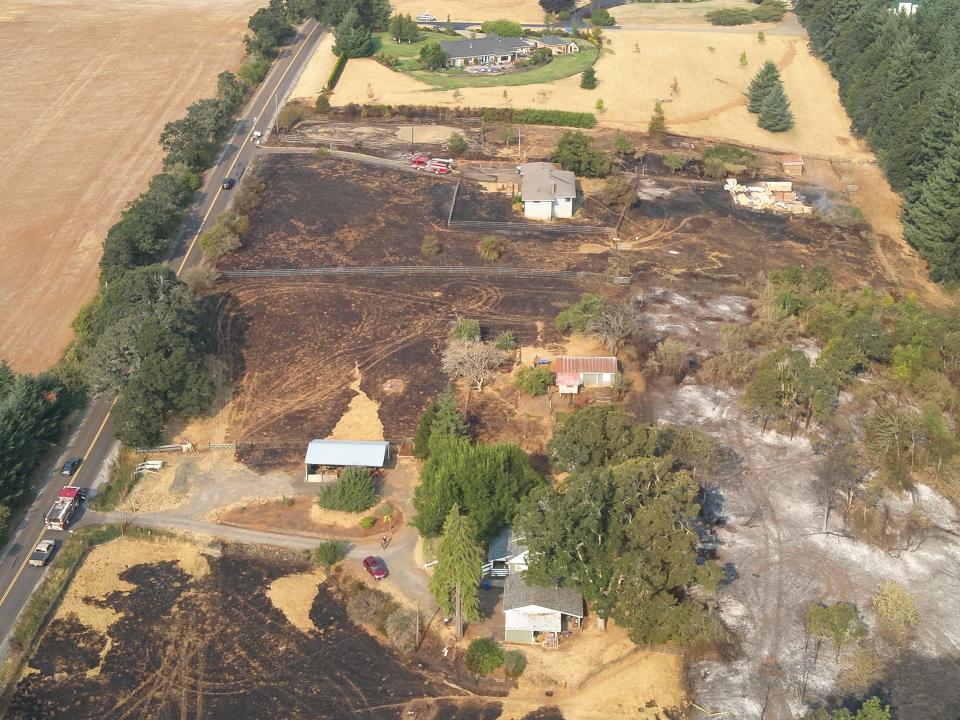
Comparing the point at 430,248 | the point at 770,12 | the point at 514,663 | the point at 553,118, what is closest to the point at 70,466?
the point at 514,663

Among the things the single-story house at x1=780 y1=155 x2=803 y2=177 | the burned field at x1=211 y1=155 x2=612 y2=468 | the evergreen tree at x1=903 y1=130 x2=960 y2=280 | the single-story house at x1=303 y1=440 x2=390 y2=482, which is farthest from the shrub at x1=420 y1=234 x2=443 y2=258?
the evergreen tree at x1=903 y1=130 x2=960 y2=280

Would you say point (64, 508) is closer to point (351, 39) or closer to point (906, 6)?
point (351, 39)

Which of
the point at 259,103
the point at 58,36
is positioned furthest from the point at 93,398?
the point at 58,36

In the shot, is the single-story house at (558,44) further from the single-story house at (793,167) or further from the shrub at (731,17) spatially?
the single-story house at (793,167)

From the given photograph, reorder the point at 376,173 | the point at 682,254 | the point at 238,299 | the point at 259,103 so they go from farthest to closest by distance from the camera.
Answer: the point at 259,103
the point at 376,173
the point at 682,254
the point at 238,299

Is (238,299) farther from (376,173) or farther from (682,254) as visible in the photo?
(682,254)

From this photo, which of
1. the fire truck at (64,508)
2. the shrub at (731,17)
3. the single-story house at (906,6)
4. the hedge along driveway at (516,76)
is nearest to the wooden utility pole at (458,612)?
the fire truck at (64,508)
